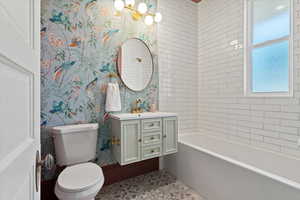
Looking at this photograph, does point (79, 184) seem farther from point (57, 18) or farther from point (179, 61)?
point (179, 61)

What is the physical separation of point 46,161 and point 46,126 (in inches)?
48.9

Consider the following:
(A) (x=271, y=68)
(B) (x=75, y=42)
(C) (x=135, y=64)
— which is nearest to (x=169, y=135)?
(C) (x=135, y=64)

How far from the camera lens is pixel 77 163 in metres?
1.71

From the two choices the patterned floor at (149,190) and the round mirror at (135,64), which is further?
the round mirror at (135,64)

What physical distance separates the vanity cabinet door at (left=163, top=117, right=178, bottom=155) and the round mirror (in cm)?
63

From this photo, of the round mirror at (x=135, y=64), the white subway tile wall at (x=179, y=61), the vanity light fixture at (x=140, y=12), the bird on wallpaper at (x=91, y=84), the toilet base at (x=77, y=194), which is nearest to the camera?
the toilet base at (x=77, y=194)

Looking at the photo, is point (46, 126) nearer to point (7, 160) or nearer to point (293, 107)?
point (7, 160)

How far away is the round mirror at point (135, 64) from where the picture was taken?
2181 millimetres

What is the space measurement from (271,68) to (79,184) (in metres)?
2.48

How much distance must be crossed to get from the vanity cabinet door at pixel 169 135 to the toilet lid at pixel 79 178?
92 cm

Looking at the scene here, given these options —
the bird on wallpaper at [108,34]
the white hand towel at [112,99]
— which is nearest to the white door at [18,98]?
the white hand towel at [112,99]

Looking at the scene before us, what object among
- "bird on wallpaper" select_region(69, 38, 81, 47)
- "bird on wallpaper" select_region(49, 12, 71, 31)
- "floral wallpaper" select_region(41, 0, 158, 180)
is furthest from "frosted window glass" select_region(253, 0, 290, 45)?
"bird on wallpaper" select_region(49, 12, 71, 31)

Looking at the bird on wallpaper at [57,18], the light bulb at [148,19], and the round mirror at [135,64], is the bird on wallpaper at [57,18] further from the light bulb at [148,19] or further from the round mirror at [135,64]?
the light bulb at [148,19]

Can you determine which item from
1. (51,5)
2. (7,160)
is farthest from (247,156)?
(51,5)
